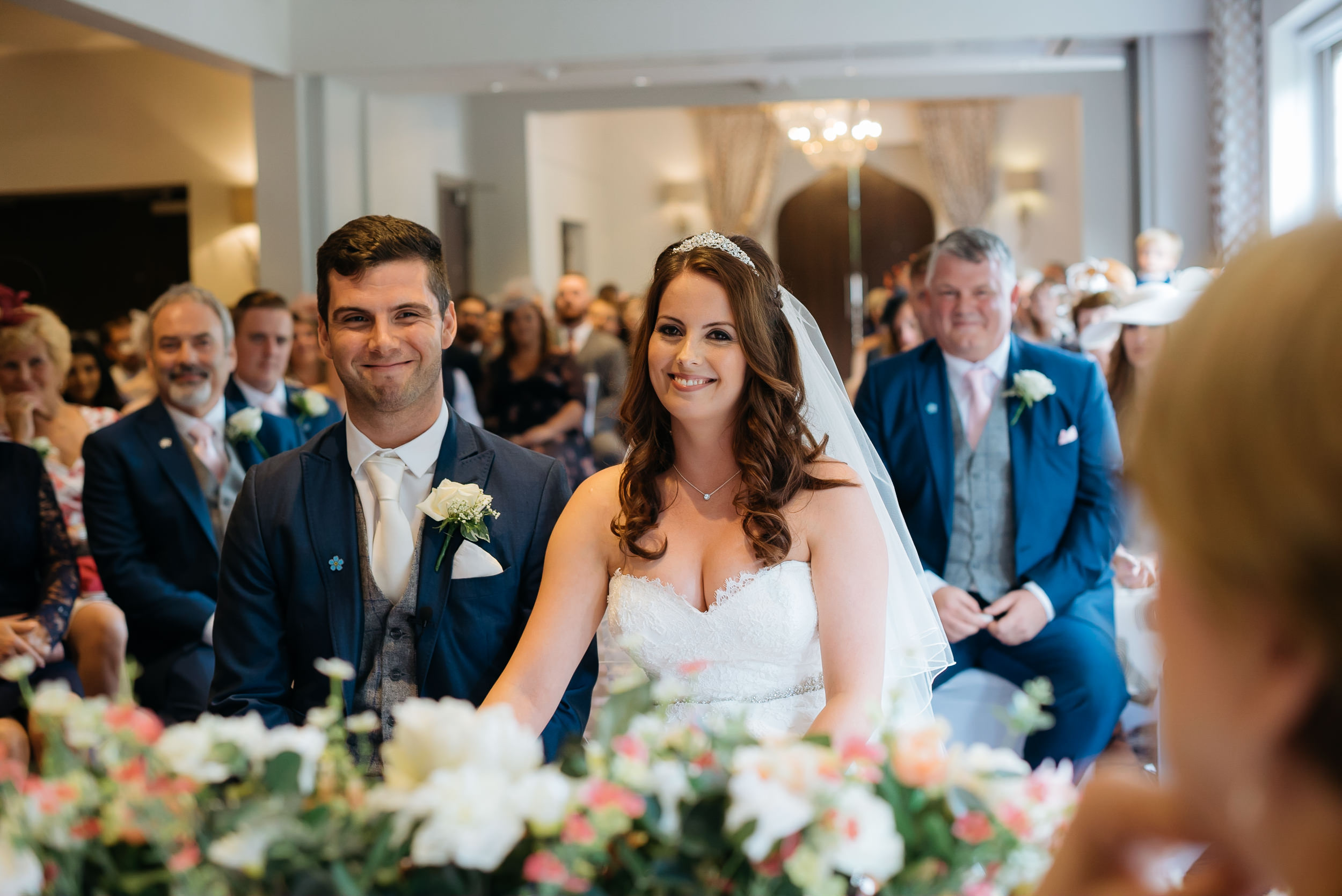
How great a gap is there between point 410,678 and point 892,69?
7.90 m

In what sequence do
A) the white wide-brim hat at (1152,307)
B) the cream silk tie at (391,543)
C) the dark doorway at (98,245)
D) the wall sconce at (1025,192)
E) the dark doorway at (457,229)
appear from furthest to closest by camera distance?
the wall sconce at (1025,192) < the dark doorway at (457,229) < the dark doorway at (98,245) < the white wide-brim hat at (1152,307) < the cream silk tie at (391,543)

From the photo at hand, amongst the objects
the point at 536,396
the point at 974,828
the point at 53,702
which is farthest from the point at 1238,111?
the point at 53,702

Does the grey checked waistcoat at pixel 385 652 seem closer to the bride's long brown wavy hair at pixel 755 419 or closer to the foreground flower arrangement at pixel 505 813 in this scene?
the bride's long brown wavy hair at pixel 755 419

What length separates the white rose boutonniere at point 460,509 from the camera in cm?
213

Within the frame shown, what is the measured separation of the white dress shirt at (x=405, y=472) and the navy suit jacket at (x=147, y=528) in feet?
4.34

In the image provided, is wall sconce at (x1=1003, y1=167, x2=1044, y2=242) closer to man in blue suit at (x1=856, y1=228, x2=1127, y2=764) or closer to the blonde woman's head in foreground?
man in blue suit at (x1=856, y1=228, x2=1127, y2=764)

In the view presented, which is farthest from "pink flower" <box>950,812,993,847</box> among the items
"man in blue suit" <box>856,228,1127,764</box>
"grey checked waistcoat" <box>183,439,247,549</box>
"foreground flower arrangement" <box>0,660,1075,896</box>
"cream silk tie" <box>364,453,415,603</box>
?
"grey checked waistcoat" <box>183,439,247,549</box>

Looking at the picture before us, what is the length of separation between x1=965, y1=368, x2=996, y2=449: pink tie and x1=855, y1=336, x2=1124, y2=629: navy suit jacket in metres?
0.06

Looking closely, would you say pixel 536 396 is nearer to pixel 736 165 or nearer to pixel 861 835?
pixel 861 835

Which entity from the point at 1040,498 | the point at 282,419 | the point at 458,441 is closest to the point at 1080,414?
the point at 1040,498

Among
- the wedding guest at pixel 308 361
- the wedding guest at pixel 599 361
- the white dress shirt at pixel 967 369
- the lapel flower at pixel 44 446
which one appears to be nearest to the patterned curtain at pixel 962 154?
the wedding guest at pixel 599 361

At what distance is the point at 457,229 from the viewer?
11.9 metres

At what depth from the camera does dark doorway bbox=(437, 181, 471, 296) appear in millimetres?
11539

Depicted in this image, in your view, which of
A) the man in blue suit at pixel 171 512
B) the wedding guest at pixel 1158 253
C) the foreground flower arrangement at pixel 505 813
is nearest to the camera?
the foreground flower arrangement at pixel 505 813
